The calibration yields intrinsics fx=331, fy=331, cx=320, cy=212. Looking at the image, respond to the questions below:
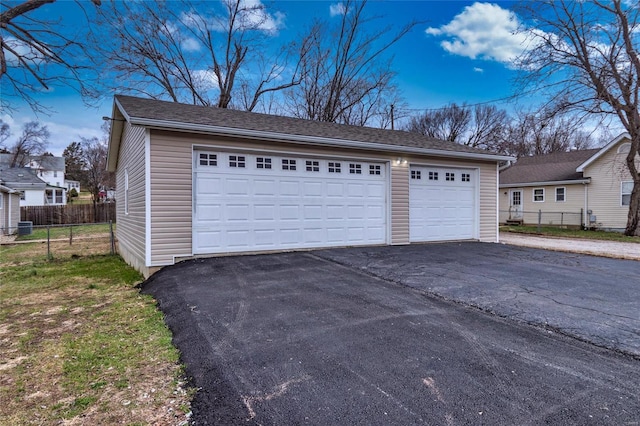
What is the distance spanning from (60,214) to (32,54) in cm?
1800

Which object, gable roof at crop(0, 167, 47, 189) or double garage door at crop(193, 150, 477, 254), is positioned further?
gable roof at crop(0, 167, 47, 189)

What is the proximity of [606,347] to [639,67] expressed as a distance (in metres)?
16.3

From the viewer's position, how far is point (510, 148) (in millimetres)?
30688

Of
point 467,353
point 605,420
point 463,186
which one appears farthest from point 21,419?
point 463,186

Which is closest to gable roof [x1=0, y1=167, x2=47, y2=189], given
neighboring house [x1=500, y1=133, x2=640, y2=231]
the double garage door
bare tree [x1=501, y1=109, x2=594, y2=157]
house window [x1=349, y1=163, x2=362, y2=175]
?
the double garage door

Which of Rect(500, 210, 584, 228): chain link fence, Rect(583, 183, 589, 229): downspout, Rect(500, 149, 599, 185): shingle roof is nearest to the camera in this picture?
Rect(583, 183, 589, 229): downspout

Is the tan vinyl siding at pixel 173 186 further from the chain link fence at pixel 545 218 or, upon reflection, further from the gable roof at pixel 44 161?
the gable roof at pixel 44 161

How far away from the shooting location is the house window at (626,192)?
1667 centimetres

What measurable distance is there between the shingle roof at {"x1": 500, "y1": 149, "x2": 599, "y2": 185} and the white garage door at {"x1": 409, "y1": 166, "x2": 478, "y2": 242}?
510 inches

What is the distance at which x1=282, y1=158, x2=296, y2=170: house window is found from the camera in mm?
7699

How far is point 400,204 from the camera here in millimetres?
8953

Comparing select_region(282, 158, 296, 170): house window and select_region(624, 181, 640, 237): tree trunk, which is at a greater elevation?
select_region(282, 158, 296, 170): house window

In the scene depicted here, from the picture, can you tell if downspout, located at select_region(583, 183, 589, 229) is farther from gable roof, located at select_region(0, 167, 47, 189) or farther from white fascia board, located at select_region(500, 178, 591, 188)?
gable roof, located at select_region(0, 167, 47, 189)

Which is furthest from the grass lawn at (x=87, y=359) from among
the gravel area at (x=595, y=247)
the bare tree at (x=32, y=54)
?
the gravel area at (x=595, y=247)
